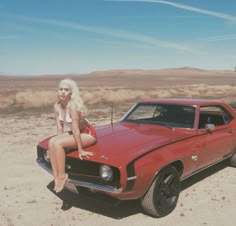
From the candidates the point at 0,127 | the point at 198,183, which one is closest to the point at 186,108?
the point at 198,183

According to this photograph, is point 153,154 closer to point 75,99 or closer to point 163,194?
point 163,194

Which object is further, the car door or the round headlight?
the car door

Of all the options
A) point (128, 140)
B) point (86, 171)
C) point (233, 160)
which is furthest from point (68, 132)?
point (233, 160)

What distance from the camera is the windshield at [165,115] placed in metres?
5.59

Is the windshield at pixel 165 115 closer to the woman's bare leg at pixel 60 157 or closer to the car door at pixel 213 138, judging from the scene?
the car door at pixel 213 138

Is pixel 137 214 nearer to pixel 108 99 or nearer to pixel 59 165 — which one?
pixel 59 165

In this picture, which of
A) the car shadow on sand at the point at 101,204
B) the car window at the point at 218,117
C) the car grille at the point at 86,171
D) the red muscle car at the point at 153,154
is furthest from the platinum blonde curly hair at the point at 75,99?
the car window at the point at 218,117

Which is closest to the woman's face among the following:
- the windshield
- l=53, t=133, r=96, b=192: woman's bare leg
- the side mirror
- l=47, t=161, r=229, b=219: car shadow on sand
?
l=53, t=133, r=96, b=192: woman's bare leg

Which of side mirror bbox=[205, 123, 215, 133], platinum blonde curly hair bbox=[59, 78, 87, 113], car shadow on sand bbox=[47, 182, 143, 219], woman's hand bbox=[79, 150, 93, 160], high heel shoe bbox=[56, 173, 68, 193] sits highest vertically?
platinum blonde curly hair bbox=[59, 78, 87, 113]

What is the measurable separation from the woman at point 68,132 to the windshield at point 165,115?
143cm

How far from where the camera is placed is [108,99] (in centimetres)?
2406

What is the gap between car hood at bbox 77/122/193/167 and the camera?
414 cm

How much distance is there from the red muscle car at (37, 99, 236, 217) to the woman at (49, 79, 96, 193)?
0.13m

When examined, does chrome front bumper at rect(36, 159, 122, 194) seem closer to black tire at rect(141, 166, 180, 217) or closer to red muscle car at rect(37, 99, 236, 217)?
red muscle car at rect(37, 99, 236, 217)
